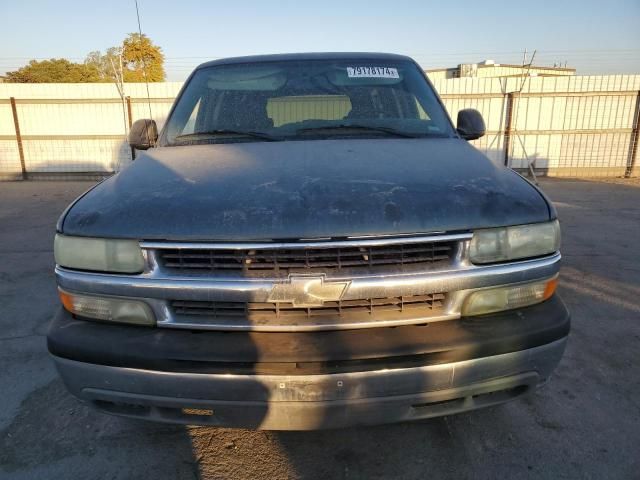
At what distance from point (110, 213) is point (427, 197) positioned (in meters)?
1.30

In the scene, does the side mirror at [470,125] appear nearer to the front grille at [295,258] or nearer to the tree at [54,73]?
the front grille at [295,258]

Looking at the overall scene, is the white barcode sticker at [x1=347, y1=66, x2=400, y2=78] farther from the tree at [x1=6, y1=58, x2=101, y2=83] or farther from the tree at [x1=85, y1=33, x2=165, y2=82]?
the tree at [x1=6, y1=58, x2=101, y2=83]

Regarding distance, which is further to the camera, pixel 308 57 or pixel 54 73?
pixel 54 73

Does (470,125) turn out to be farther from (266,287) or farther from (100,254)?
(100,254)

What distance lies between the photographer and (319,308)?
5.97ft

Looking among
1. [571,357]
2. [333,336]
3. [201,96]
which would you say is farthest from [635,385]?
[201,96]

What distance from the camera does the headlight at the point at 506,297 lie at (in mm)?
1871

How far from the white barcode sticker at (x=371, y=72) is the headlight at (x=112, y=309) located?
7.13ft

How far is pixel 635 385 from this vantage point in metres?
2.77

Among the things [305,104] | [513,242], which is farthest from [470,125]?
[513,242]

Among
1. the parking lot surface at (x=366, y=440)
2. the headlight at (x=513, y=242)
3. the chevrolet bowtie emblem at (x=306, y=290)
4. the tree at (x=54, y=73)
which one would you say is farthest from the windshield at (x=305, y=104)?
the tree at (x=54, y=73)

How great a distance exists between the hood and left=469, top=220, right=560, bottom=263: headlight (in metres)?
0.04

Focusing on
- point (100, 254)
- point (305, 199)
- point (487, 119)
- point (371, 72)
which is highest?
point (371, 72)

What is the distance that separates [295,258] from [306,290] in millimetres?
128
